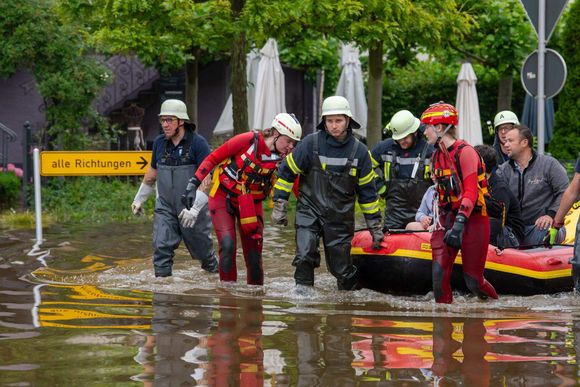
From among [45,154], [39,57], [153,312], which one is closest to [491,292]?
[153,312]

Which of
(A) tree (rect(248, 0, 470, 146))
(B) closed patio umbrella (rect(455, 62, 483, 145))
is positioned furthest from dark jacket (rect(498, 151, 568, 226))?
(B) closed patio umbrella (rect(455, 62, 483, 145))

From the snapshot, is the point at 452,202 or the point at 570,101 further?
the point at 570,101

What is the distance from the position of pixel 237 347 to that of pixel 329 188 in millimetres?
2965

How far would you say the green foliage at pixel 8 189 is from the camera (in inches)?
788

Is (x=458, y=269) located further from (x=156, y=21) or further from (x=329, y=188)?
(x=156, y=21)

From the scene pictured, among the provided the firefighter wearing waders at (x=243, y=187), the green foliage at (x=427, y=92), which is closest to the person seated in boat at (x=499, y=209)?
the firefighter wearing waders at (x=243, y=187)

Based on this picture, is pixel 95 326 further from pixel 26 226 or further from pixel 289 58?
pixel 289 58

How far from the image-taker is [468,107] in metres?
24.5

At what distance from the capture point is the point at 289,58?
2784 centimetres

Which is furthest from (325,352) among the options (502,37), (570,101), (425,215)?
(502,37)

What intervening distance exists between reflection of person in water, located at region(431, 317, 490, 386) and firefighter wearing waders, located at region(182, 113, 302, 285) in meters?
2.59

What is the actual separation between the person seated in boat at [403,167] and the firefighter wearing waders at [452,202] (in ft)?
4.97

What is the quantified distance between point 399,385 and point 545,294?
4.58m

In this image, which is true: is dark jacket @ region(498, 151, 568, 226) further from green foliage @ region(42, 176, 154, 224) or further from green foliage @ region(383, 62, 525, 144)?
green foliage @ region(383, 62, 525, 144)
